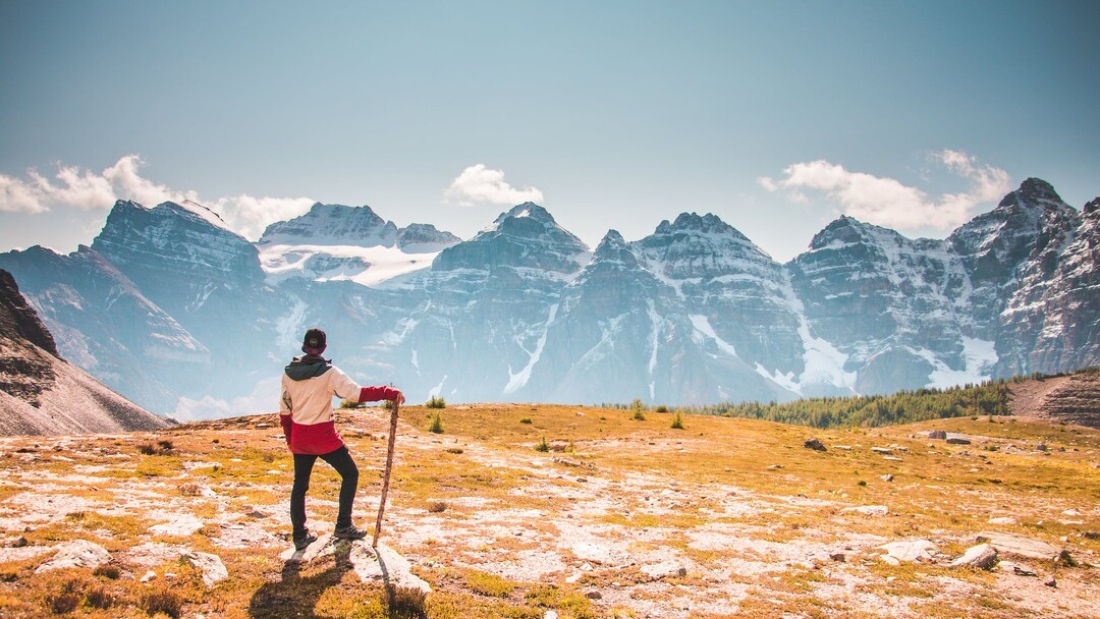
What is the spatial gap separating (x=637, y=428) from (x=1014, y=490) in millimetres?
27131

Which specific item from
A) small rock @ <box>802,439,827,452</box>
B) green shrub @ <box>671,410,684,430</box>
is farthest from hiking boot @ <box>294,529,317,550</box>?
green shrub @ <box>671,410,684,430</box>

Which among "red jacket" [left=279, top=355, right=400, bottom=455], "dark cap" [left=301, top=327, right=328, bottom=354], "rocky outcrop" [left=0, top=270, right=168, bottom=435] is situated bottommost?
"rocky outcrop" [left=0, top=270, right=168, bottom=435]

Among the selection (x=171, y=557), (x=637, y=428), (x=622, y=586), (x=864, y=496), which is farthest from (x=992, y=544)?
Answer: (x=637, y=428)

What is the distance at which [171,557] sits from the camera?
35.6 ft

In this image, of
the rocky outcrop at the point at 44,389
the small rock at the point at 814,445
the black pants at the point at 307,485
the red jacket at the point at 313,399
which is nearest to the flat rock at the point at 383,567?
the black pants at the point at 307,485

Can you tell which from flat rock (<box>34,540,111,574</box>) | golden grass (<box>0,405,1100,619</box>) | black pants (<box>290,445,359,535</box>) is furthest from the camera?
black pants (<box>290,445,359,535</box>)

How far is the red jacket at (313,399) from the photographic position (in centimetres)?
1266

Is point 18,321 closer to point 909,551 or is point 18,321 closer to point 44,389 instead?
point 44,389

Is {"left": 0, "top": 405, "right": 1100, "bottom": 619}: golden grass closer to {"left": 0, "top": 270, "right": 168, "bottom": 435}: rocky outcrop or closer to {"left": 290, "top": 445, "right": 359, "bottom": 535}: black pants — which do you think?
{"left": 290, "top": 445, "right": 359, "bottom": 535}: black pants

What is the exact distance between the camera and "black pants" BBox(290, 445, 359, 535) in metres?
12.4

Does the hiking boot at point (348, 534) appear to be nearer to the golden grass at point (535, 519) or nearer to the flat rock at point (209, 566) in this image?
the golden grass at point (535, 519)

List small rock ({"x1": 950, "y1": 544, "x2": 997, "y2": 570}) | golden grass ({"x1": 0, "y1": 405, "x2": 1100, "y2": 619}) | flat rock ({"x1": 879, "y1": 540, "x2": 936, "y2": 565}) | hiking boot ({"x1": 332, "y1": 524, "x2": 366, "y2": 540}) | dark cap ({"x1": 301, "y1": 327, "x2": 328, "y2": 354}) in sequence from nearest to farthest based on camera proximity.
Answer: golden grass ({"x1": 0, "y1": 405, "x2": 1100, "y2": 619}) < hiking boot ({"x1": 332, "y1": 524, "x2": 366, "y2": 540}) < dark cap ({"x1": 301, "y1": 327, "x2": 328, "y2": 354}) < small rock ({"x1": 950, "y1": 544, "x2": 997, "y2": 570}) < flat rock ({"x1": 879, "y1": 540, "x2": 936, "y2": 565})

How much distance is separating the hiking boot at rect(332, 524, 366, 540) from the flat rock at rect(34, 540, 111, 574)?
13.6 ft

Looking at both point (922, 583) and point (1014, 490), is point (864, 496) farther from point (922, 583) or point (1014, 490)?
point (922, 583)
